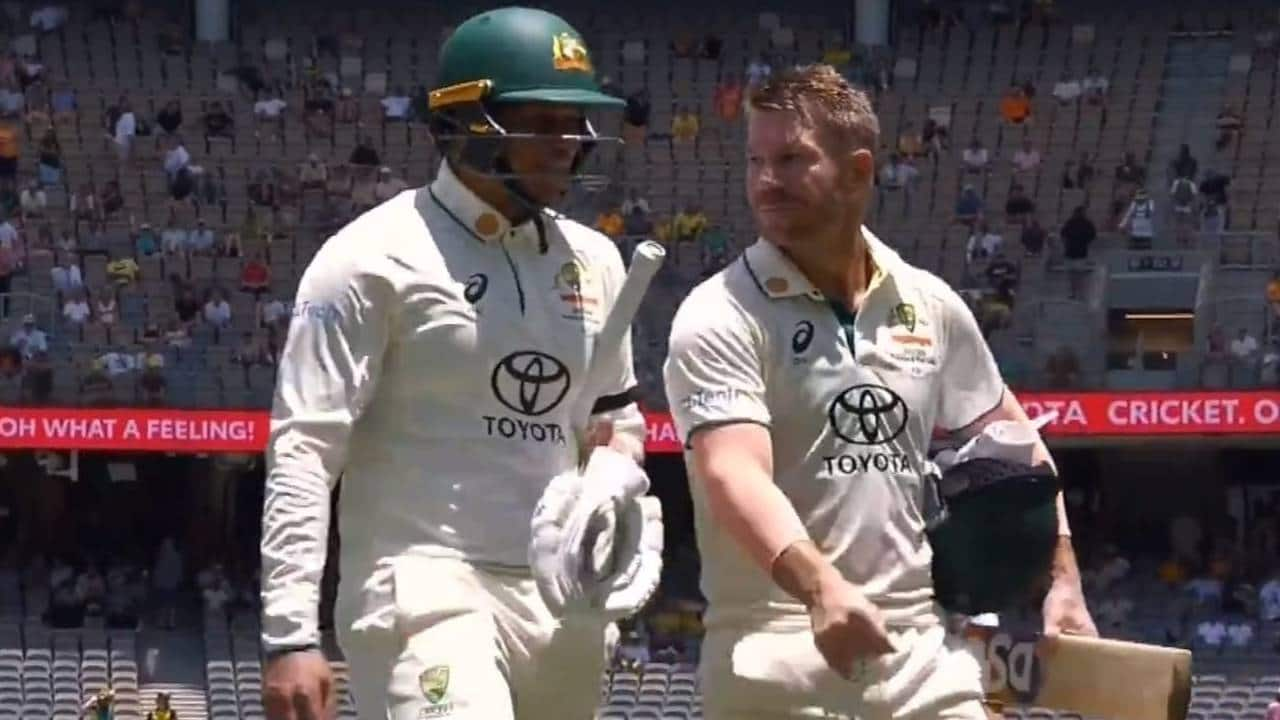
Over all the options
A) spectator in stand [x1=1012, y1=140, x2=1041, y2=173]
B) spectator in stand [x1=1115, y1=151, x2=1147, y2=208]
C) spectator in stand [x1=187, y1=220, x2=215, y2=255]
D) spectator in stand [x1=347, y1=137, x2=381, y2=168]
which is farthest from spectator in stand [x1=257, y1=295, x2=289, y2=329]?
spectator in stand [x1=1115, y1=151, x2=1147, y2=208]

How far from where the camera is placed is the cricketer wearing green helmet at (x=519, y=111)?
546cm

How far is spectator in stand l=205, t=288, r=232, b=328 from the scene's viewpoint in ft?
82.9

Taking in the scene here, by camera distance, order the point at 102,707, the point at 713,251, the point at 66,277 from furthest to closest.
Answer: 1. the point at 713,251
2. the point at 66,277
3. the point at 102,707

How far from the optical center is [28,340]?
966 inches

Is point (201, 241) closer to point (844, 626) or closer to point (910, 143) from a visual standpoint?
point (910, 143)

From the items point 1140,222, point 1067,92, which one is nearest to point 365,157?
point 1067,92

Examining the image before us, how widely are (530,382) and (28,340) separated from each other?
64.8 feet

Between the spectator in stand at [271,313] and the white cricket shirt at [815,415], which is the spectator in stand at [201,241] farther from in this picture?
the white cricket shirt at [815,415]

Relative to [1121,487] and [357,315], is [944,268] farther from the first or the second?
[357,315]

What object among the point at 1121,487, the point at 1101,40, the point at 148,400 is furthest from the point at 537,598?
the point at 1101,40

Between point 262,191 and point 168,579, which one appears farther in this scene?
point 262,191

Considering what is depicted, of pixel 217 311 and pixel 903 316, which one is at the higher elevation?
pixel 903 316

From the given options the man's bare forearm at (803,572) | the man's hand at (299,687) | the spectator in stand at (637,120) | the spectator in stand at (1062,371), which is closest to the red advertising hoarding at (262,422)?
the spectator in stand at (1062,371)

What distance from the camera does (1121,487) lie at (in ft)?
84.1
